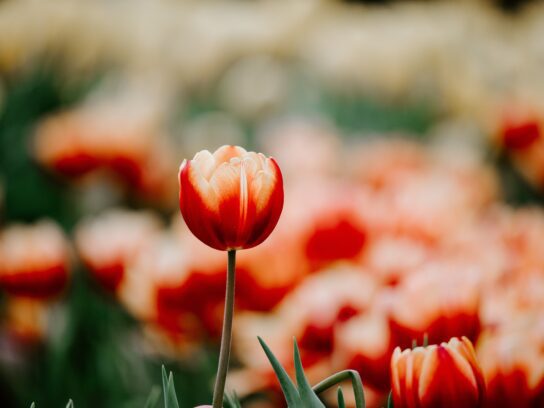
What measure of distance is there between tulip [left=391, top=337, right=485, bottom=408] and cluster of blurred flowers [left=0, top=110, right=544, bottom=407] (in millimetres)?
54

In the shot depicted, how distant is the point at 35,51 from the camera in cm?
193

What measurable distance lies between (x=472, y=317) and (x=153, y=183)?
3.08ft

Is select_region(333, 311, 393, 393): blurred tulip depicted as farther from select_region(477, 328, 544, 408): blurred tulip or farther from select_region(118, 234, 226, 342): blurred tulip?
select_region(118, 234, 226, 342): blurred tulip

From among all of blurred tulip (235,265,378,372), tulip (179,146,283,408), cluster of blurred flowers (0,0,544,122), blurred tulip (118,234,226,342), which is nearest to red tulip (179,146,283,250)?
tulip (179,146,283,408)

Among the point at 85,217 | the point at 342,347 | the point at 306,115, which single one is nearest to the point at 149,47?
the point at 306,115

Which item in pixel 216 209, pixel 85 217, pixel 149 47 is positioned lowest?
pixel 85 217

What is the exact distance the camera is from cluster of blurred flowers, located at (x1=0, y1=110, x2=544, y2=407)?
0.45 metres

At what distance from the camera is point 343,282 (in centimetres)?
59

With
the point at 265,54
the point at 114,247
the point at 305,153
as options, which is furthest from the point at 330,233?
the point at 265,54

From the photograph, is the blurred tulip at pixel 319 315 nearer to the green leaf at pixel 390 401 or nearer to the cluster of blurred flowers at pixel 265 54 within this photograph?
the green leaf at pixel 390 401

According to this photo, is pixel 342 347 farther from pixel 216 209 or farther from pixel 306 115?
pixel 306 115

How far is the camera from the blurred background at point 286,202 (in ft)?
A: 1.82

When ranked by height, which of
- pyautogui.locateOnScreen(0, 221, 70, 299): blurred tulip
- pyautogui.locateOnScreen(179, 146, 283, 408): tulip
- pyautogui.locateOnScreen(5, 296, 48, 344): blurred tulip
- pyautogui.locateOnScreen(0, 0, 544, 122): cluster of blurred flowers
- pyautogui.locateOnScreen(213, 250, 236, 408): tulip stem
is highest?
pyautogui.locateOnScreen(0, 0, 544, 122): cluster of blurred flowers

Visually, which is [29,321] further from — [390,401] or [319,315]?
[390,401]
